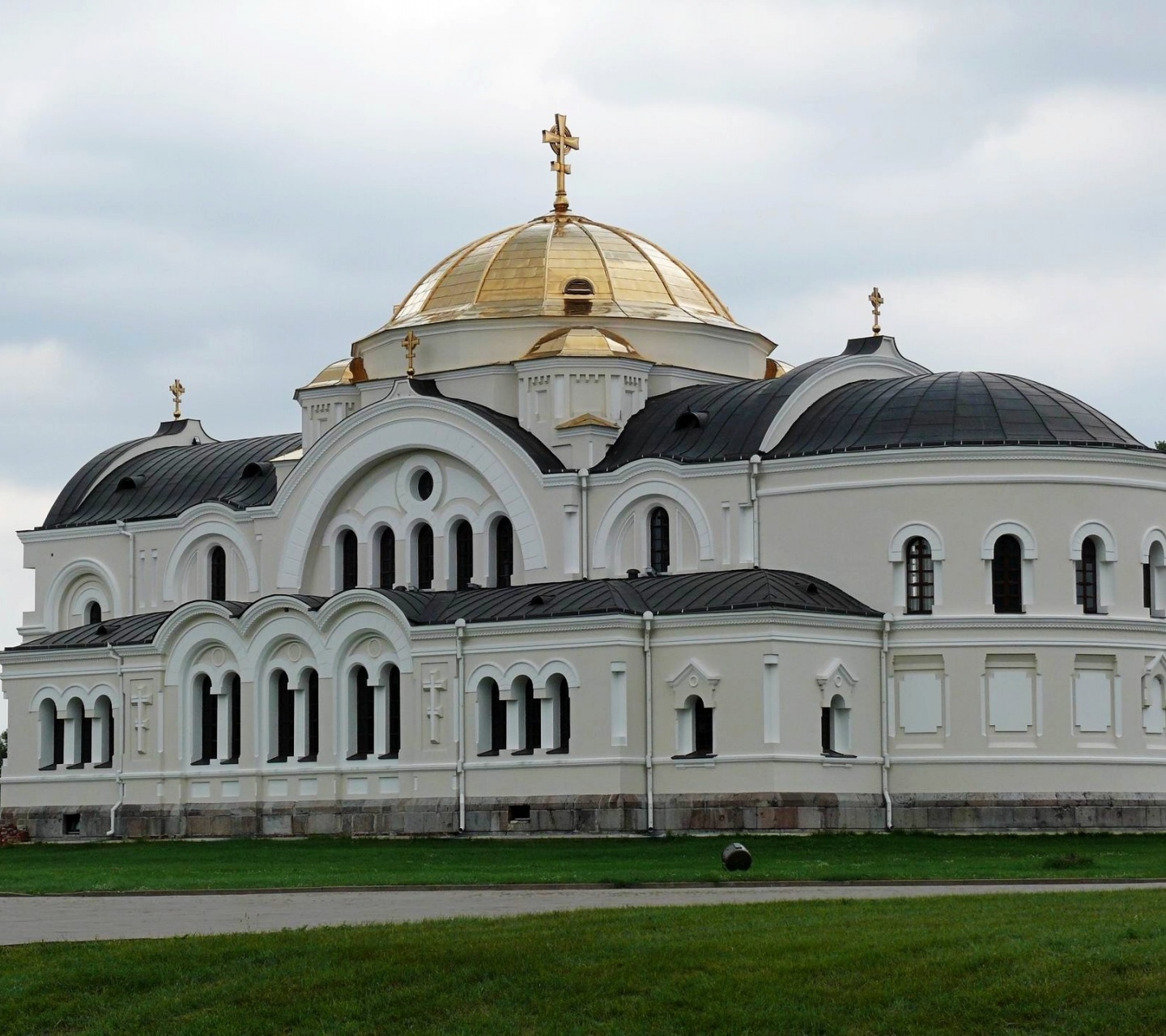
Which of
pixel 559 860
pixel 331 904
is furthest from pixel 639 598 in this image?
pixel 331 904

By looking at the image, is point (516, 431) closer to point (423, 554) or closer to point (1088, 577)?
point (423, 554)

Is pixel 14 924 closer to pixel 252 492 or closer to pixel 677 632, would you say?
pixel 677 632

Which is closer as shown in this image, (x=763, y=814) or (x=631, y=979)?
(x=631, y=979)

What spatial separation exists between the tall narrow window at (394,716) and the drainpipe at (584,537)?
5436 mm

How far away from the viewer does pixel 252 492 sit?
71125 millimetres

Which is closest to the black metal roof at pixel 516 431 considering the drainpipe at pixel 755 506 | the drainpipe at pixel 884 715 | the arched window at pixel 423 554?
the arched window at pixel 423 554

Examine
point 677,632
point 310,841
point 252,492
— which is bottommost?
point 310,841

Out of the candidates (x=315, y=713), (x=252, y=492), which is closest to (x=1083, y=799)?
(x=315, y=713)

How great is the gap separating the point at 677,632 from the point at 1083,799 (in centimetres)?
1019

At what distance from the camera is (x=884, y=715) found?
57.4 meters

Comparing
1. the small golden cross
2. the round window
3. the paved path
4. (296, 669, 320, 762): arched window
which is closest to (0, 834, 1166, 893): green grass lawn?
the paved path

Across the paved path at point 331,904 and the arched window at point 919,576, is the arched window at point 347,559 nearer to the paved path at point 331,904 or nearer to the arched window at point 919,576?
the arched window at point 919,576

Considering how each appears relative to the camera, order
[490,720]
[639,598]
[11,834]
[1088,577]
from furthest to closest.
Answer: [11,834]
[490,720]
[1088,577]
[639,598]

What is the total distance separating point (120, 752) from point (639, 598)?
17.2m
